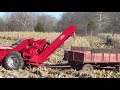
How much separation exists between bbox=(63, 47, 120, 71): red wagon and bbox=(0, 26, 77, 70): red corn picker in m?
1.04

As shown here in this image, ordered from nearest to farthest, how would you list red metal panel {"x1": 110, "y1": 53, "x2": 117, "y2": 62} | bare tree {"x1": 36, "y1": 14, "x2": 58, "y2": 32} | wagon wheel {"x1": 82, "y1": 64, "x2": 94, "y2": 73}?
wagon wheel {"x1": 82, "y1": 64, "x2": 94, "y2": 73} → red metal panel {"x1": 110, "y1": 53, "x2": 117, "y2": 62} → bare tree {"x1": 36, "y1": 14, "x2": 58, "y2": 32}

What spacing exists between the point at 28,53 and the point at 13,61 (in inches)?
27.6

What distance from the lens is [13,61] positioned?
11.5m

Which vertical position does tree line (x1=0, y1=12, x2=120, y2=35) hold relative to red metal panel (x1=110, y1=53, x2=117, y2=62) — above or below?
→ above

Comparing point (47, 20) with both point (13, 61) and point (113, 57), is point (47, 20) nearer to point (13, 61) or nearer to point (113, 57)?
point (113, 57)

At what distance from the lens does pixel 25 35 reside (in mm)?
33000

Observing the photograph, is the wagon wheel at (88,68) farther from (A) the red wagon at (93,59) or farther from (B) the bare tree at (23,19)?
(B) the bare tree at (23,19)

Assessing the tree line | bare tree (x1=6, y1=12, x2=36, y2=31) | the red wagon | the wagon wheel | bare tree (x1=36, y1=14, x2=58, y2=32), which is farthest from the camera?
bare tree (x1=36, y1=14, x2=58, y2=32)

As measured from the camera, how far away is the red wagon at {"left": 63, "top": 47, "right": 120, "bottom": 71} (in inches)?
481

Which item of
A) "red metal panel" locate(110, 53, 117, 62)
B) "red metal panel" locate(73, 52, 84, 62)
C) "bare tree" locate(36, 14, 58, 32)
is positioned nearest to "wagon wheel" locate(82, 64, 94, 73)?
"red metal panel" locate(73, 52, 84, 62)

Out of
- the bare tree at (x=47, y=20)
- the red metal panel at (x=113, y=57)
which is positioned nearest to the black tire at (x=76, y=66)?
the red metal panel at (x=113, y=57)

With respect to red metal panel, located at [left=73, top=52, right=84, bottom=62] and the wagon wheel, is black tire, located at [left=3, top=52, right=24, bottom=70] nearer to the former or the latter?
red metal panel, located at [left=73, top=52, right=84, bottom=62]

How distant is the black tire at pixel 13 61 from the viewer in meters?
11.4
